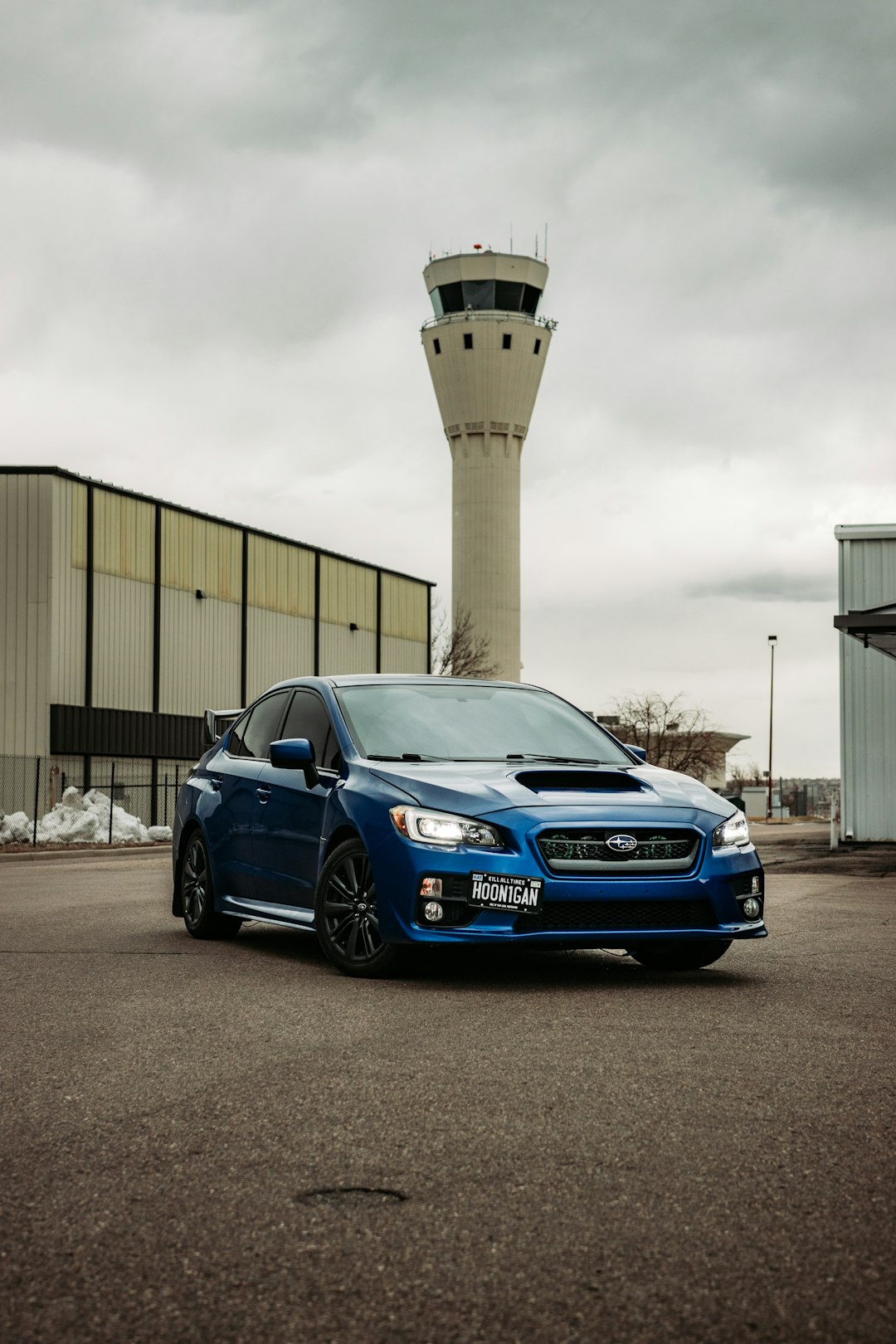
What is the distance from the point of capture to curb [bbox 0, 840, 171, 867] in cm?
2856

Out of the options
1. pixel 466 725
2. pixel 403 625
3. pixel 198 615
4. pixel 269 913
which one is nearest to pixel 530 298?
pixel 403 625

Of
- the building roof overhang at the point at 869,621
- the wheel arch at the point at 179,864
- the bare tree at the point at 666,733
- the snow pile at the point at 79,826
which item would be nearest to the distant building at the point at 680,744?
the bare tree at the point at 666,733

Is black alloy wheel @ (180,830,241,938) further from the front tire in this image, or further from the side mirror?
the front tire

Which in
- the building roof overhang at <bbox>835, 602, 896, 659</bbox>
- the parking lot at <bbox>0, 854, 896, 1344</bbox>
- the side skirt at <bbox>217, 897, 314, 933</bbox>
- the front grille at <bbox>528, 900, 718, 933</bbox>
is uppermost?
the building roof overhang at <bbox>835, 602, 896, 659</bbox>

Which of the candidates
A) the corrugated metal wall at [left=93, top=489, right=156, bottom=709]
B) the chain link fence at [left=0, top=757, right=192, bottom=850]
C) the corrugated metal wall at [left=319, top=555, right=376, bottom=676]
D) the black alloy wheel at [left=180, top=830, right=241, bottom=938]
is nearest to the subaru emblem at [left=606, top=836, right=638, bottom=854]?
the black alloy wheel at [left=180, top=830, right=241, bottom=938]

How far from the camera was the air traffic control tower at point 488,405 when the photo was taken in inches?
3061

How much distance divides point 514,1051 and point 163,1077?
1.28 metres

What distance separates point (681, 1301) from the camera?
10.4 feet

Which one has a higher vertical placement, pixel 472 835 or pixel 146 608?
pixel 146 608

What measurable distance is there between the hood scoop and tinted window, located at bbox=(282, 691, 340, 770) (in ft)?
4.25

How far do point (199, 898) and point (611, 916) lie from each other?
3639mm

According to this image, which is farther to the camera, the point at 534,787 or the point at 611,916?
the point at 534,787

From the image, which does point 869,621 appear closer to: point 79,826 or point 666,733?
point 79,826

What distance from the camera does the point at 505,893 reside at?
7.59 meters
